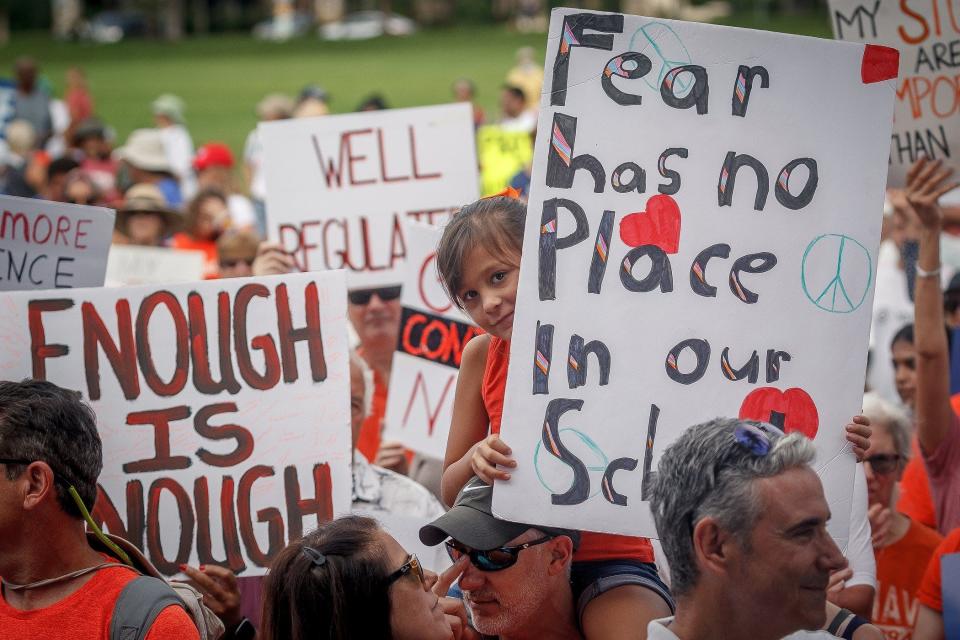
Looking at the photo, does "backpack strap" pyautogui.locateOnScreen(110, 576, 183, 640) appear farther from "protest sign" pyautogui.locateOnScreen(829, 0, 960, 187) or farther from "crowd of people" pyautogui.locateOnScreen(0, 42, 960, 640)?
"protest sign" pyautogui.locateOnScreen(829, 0, 960, 187)

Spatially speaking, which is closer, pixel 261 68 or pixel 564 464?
pixel 564 464

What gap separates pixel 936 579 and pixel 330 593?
6.24ft

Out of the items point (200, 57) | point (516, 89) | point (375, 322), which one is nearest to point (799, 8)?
point (200, 57)

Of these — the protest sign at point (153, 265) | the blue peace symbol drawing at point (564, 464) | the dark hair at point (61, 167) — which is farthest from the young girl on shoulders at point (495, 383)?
the dark hair at point (61, 167)

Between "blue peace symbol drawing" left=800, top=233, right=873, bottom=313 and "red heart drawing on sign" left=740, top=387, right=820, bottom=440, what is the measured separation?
0.74 ft

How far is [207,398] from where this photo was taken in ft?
12.6

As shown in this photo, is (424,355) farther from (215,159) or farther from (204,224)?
(215,159)

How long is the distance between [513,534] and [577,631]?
32cm

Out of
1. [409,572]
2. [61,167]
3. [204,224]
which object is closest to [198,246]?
[204,224]

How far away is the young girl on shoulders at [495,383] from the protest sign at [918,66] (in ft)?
5.58

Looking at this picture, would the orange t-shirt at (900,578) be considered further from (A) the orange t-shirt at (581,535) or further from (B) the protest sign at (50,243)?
(B) the protest sign at (50,243)

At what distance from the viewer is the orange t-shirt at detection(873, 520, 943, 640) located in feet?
13.6

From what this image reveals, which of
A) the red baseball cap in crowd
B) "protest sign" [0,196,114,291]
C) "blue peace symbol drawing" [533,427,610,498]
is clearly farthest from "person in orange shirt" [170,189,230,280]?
"blue peace symbol drawing" [533,427,610,498]

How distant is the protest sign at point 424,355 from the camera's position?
502 centimetres
